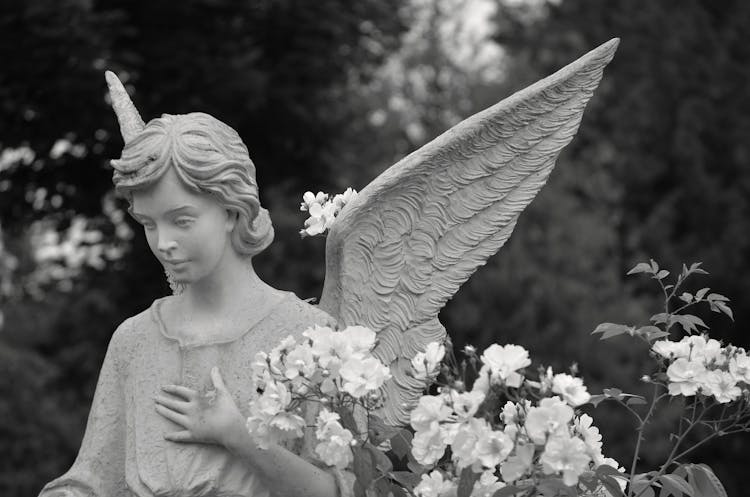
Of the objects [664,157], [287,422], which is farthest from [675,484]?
[664,157]

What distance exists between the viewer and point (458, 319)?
17.4 metres

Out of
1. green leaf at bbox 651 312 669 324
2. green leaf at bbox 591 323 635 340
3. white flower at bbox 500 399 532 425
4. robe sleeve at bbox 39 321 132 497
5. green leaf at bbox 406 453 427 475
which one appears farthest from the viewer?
green leaf at bbox 651 312 669 324

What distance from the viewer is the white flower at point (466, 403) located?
383 cm

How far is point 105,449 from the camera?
15.1ft

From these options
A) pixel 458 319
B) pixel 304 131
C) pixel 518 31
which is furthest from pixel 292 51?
pixel 518 31

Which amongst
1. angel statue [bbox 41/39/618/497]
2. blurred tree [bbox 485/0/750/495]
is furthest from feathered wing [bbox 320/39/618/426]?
blurred tree [bbox 485/0/750/495]

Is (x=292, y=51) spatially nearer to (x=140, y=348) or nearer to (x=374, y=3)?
(x=374, y=3)

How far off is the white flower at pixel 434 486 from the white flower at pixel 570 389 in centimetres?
40

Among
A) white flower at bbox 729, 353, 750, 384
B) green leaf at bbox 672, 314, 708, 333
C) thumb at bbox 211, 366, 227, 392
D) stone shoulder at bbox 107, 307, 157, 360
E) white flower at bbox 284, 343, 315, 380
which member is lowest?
white flower at bbox 729, 353, 750, 384

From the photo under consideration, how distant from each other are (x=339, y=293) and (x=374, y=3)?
982cm

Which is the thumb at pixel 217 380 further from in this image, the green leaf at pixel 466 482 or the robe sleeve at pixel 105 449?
the green leaf at pixel 466 482

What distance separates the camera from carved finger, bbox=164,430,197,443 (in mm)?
4367

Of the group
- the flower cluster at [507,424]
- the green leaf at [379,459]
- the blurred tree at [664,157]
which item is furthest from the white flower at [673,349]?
the blurred tree at [664,157]

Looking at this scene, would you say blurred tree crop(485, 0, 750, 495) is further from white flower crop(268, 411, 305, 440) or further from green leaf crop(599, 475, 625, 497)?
white flower crop(268, 411, 305, 440)
